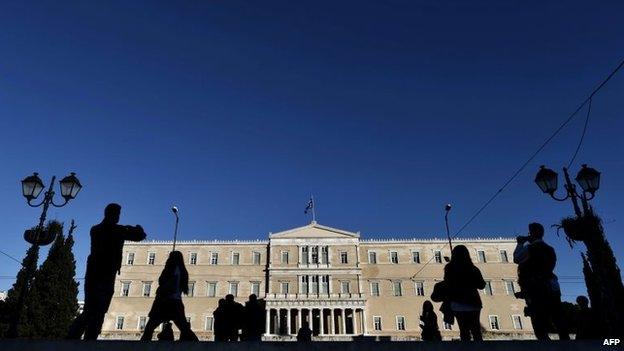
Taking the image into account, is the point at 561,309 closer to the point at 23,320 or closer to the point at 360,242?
the point at 23,320

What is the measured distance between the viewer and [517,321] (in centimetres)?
4531

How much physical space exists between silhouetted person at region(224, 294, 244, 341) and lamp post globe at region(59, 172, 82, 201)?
20.8ft

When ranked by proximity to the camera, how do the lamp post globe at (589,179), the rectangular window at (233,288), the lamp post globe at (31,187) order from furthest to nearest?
1. the rectangular window at (233,288)
2. the lamp post globe at (31,187)
3. the lamp post globe at (589,179)

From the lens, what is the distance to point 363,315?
4578 centimetres

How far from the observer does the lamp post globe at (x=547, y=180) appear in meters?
11.3

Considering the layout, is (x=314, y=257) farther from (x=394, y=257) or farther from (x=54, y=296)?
(x=54, y=296)

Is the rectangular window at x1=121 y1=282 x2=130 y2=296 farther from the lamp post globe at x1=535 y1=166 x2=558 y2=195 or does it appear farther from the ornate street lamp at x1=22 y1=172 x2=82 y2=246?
the lamp post globe at x1=535 y1=166 x2=558 y2=195

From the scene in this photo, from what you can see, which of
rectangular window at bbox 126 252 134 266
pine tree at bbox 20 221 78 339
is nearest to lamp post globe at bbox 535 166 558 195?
pine tree at bbox 20 221 78 339

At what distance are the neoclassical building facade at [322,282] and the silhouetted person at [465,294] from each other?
129 feet

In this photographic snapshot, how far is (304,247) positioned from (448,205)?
2363cm

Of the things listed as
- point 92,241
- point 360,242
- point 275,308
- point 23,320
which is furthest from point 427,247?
point 92,241

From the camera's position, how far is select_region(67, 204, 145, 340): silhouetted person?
18.4ft

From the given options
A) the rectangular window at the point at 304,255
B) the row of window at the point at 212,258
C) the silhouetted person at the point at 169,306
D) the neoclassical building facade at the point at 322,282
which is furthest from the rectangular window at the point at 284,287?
the silhouetted person at the point at 169,306

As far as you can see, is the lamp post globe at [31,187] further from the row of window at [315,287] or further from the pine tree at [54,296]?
the row of window at [315,287]
